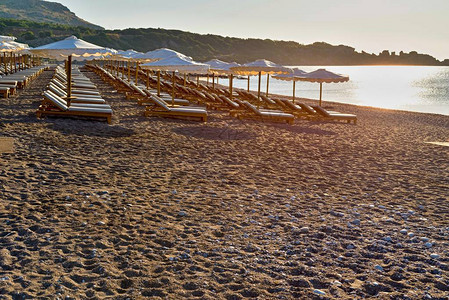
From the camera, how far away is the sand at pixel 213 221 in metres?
→ 3.05

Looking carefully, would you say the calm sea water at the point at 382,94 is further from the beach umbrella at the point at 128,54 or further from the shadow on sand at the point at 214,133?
the shadow on sand at the point at 214,133

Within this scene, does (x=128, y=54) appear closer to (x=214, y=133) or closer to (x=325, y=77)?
(x=325, y=77)

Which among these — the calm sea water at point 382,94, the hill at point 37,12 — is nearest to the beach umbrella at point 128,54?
the calm sea water at point 382,94

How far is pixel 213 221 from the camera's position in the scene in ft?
13.8

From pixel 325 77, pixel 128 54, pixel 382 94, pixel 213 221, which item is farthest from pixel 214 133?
pixel 382 94

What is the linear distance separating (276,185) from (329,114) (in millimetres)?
8154

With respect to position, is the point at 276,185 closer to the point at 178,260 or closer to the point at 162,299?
the point at 178,260

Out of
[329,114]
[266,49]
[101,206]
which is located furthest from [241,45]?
[101,206]

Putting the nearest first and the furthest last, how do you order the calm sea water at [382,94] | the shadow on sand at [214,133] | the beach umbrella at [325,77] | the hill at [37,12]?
the shadow on sand at [214,133], the beach umbrella at [325,77], the calm sea water at [382,94], the hill at [37,12]

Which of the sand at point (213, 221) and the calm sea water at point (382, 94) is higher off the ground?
the calm sea water at point (382, 94)

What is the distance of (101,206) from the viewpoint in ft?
14.6

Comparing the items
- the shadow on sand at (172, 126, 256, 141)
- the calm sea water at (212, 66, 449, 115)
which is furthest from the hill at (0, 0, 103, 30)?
the shadow on sand at (172, 126, 256, 141)

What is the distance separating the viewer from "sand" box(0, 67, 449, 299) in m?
3.05

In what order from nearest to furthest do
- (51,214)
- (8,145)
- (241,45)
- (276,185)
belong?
(51,214)
(276,185)
(8,145)
(241,45)
